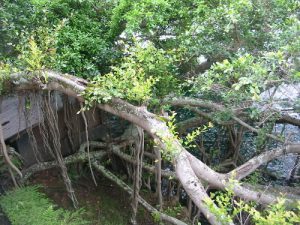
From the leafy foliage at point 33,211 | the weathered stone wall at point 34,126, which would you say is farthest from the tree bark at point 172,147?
the leafy foliage at point 33,211

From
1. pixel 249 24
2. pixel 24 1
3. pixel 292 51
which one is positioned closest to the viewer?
pixel 292 51

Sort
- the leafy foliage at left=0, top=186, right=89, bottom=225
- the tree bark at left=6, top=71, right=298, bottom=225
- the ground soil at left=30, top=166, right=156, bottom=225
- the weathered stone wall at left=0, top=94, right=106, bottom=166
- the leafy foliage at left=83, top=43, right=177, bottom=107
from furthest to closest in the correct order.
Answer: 1. the ground soil at left=30, top=166, right=156, bottom=225
2. the weathered stone wall at left=0, top=94, right=106, bottom=166
3. the leafy foliage at left=0, top=186, right=89, bottom=225
4. the leafy foliage at left=83, top=43, right=177, bottom=107
5. the tree bark at left=6, top=71, right=298, bottom=225

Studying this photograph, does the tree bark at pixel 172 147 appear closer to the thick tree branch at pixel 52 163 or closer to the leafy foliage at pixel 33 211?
the leafy foliage at pixel 33 211

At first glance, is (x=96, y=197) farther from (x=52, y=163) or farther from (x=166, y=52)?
(x=166, y=52)

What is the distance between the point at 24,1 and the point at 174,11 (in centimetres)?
217

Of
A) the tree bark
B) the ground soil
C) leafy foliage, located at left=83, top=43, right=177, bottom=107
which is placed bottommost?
the ground soil

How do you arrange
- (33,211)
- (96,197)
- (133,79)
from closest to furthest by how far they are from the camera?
(133,79), (33,211), (96,197)

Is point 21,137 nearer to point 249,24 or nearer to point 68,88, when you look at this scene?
point 68,88

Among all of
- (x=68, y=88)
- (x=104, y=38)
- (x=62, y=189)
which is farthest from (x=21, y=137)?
(x=68, y=88)

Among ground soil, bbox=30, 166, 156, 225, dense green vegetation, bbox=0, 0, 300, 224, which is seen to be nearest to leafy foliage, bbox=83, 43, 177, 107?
dense green vegetation, bbox=0, 0, 300, 224

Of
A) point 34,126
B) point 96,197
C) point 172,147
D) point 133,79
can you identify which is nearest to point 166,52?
point 133,79

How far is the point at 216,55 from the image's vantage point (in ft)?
17.0

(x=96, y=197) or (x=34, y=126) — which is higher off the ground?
(x=34, y=126)

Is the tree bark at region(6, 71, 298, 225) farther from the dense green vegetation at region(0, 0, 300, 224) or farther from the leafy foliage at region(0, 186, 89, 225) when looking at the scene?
the leafy foliage at region(0, 186, 89, 225)
